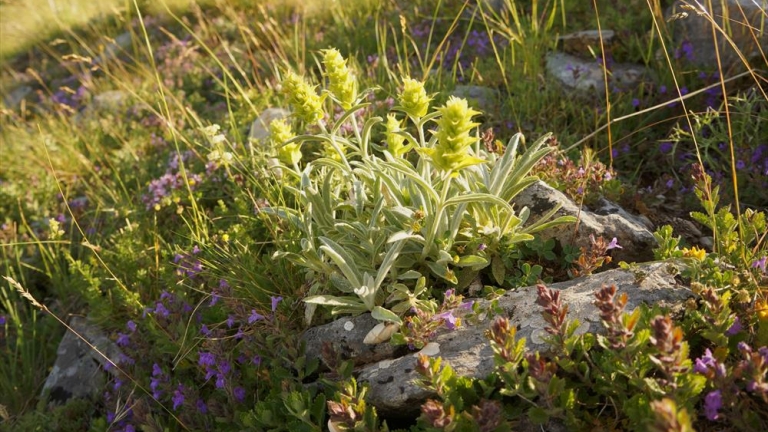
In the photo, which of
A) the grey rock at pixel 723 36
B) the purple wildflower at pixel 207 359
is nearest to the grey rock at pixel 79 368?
the purple wildflower at pixel 207 359

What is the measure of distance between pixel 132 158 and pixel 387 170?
3040 mm

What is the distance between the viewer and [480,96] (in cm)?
443

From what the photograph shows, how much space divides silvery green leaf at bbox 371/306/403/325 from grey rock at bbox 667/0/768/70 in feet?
Result: 9.66

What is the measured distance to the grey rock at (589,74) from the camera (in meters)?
4.27

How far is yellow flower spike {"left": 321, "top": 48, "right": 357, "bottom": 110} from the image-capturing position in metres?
2.39

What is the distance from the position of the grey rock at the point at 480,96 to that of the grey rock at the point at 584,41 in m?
0.76

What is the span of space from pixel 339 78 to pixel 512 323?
1.19m

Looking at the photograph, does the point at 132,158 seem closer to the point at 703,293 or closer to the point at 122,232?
the point at 122,232

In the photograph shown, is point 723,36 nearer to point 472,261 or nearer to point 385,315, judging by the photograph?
point 472,261

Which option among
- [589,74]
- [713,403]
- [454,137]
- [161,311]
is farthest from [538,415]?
[589,74]

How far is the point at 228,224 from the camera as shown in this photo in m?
3.76

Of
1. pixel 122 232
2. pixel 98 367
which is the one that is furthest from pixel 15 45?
pixel 98 367

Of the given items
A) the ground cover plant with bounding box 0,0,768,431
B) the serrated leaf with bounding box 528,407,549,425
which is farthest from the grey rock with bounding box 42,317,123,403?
the serrated leaf with bounding box 528,407,549,425

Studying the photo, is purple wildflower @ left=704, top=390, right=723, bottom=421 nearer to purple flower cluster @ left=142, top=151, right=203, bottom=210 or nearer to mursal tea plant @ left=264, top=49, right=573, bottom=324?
mursal tea plant @ left=264, top=49, right=573, bottom=324
